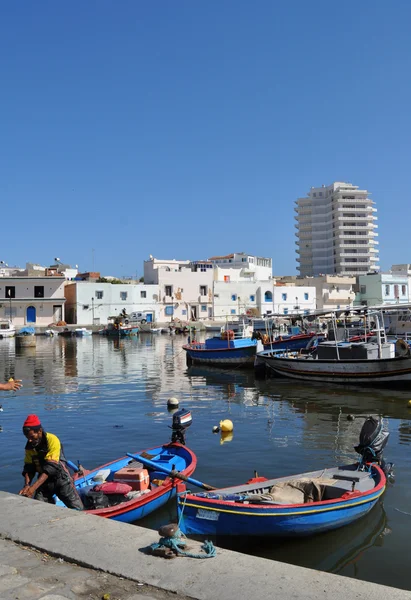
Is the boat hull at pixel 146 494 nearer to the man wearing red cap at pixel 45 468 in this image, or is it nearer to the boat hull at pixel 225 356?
the man wearing red cap at pixel 45 468

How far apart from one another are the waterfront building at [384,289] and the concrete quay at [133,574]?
259ft

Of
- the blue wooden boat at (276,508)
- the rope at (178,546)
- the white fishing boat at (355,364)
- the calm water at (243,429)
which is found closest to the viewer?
the rope at (178,546)

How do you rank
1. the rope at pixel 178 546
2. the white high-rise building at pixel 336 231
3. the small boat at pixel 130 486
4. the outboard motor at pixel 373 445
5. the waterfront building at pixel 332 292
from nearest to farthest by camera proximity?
the rope at pixel 178 546 → the small boat at pixel 130 486 → the outboard motor at pixel 373 445 → the waterfront building at pixel 332 292 → the white high-rise building at pixel 336 231

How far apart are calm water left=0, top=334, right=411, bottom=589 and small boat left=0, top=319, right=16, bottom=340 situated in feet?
104

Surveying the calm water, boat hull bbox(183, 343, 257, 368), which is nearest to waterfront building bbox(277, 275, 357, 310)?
boat hull bbox(183, 343, 257, 368)

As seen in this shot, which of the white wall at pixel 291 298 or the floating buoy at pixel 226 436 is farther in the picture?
the white wall at pixel 291 298

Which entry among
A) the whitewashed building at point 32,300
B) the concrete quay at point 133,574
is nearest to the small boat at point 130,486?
the concrete quay at point 133,574

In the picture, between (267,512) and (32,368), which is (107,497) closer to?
(267,512)

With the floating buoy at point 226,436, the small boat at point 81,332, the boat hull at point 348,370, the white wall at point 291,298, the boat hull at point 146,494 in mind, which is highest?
the white wall at point 291,298

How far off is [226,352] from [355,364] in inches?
406

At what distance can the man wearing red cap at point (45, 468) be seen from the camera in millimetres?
7672

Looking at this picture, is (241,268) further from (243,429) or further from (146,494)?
(146,494)

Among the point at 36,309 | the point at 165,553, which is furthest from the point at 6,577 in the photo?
the point at 36,309

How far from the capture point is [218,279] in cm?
8206
